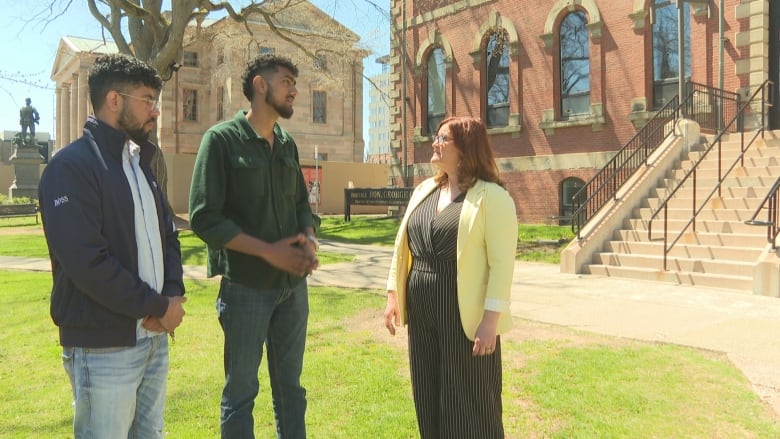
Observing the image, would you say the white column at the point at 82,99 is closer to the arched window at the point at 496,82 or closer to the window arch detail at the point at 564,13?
the arched window at the point at 496,82

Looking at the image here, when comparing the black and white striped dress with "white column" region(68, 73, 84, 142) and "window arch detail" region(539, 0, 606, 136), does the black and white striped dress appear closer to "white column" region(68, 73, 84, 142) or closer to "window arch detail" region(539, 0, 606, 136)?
"window arch detail" region(539, 0, 606, 136)

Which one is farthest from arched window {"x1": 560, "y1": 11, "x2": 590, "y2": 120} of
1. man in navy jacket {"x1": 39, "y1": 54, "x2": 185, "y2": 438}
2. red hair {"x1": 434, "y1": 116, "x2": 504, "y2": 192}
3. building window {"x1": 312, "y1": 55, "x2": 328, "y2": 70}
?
man in navy jacket {"x1": 39, "y1": 54, "x2": 185, "y2": 438}

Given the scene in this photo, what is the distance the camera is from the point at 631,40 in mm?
16984

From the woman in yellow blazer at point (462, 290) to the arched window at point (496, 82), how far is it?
18.2 metres

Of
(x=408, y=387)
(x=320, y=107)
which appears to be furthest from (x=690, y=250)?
(x=320, y=107)

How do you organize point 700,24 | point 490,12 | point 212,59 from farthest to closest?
point 212,59 → point 490,12 → point 700,24

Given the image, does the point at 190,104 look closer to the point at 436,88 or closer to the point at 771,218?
the point at 436,88

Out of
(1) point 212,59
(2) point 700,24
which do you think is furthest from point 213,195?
(1) point 212,59

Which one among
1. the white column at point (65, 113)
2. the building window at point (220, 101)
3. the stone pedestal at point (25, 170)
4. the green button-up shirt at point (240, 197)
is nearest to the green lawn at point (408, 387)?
the green button-up shirt at point (240, 197)

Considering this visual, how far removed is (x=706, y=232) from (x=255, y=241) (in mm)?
9722

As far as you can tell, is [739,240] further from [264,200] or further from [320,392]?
[264,200]

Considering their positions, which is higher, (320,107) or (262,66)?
(320,107)

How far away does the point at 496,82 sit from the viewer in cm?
2111

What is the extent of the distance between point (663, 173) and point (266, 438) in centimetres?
1132
